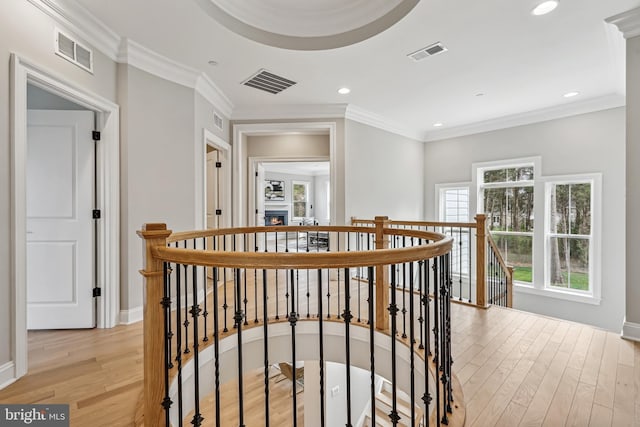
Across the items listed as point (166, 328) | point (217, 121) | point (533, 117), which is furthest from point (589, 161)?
point (166, 328)

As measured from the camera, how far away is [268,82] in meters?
3.67

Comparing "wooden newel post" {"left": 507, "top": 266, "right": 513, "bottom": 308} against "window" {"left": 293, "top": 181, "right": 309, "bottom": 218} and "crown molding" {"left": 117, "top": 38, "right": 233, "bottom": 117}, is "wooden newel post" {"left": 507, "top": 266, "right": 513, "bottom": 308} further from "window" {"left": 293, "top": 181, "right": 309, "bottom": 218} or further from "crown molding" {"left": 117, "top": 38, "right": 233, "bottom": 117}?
"window" {"left": 293, "top": 181, "right": 309, "bottom": 218}

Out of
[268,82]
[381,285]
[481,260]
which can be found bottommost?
[381,285]

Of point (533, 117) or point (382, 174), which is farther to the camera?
point (382, 174)

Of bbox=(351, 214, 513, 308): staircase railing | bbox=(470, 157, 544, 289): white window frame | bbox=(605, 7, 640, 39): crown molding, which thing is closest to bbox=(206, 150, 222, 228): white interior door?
bbox=(351, 214, 513, 308): staircase railing

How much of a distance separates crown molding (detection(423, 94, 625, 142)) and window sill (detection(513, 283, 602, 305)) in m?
2.77

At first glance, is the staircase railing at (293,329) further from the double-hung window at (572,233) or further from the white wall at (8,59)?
the double-hung window at (572,233)

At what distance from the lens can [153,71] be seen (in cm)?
303

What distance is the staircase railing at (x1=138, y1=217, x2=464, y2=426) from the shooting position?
1.23 m

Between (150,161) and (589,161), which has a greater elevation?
(589,161)

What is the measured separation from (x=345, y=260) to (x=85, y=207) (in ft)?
A: 8.88

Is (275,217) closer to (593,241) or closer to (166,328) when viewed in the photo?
(593,241)

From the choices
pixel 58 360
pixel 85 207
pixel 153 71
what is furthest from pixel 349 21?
pixel 58 360

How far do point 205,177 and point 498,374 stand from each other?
136 inches
